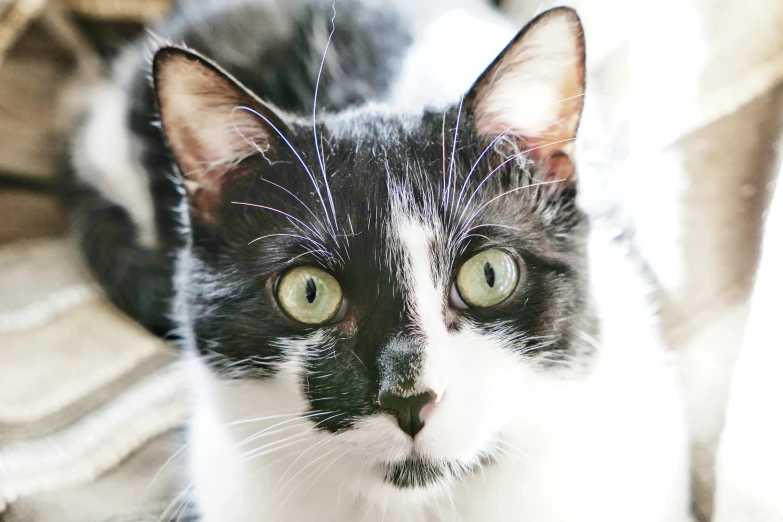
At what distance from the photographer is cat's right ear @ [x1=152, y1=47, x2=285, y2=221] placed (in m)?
0.50

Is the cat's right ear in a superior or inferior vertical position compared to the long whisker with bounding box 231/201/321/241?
superior

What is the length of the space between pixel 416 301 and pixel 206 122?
9.7 inches

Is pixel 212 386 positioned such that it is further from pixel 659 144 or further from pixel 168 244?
pixel 659 144

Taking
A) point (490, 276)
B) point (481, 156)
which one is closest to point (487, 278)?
point (490, 276)

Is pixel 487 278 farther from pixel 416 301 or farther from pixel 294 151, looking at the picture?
pixel 294 151

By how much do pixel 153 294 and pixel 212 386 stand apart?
22 centimetres

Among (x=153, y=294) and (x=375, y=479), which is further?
(x=153, y=294)

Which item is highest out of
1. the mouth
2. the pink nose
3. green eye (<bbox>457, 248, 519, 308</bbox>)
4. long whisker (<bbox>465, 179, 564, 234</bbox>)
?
long whisker (<bbox>465, 179, 564, 234</bbox>)

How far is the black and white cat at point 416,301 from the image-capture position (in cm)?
48

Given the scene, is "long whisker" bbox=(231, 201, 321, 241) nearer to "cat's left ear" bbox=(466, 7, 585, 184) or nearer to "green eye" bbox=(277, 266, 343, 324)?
"green eye" bbox=(277, 266, 343, 324)

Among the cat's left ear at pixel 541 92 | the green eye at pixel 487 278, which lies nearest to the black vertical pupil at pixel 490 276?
Answer: the green eye at pixel 487 278

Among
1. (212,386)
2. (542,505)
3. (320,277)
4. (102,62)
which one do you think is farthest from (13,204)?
(542,505)

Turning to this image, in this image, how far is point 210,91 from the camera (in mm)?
511

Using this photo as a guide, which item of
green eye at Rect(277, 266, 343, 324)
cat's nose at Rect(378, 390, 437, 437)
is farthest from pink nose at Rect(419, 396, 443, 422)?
green eye at Rect(277, 266, 343, 324)
